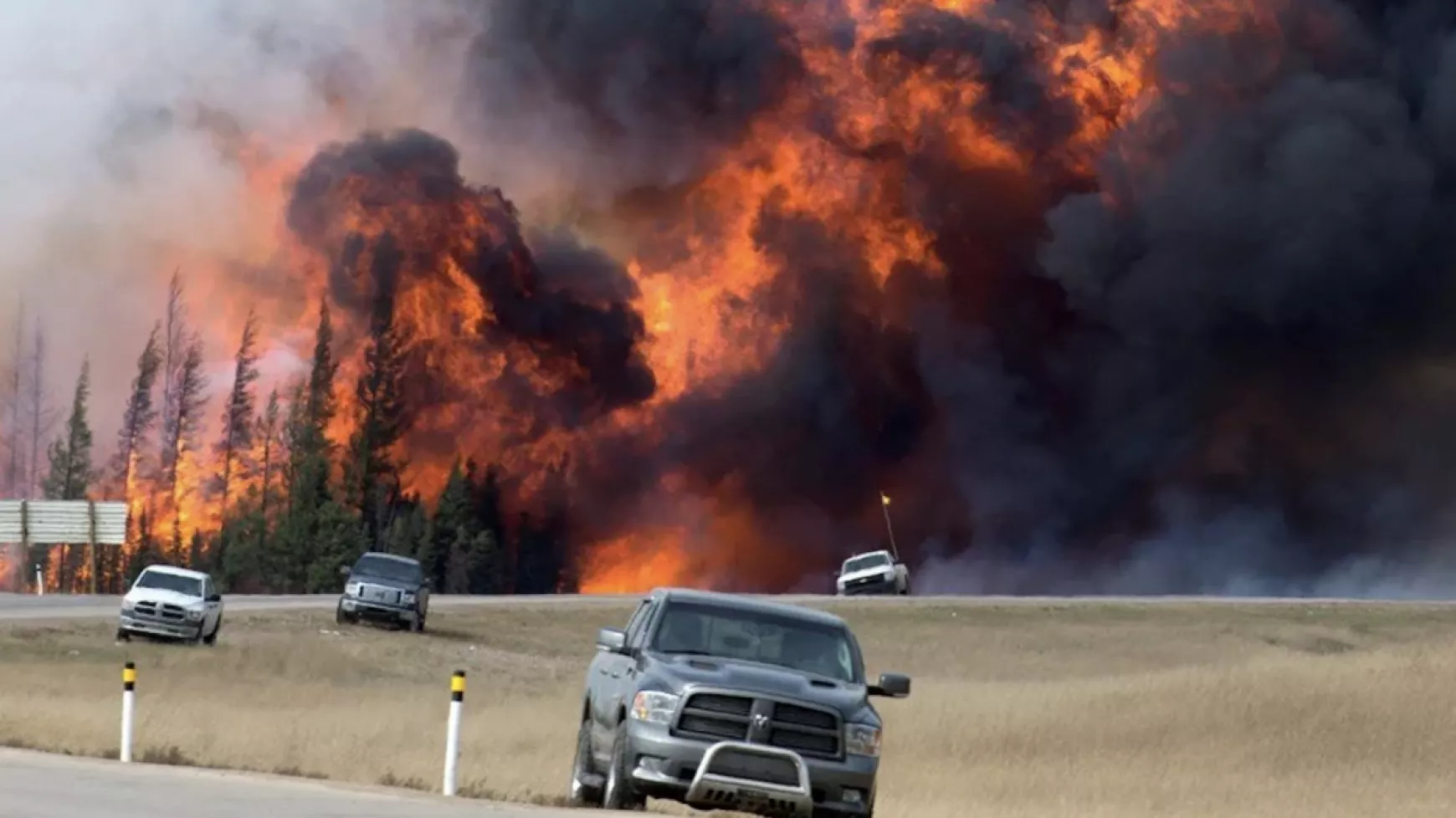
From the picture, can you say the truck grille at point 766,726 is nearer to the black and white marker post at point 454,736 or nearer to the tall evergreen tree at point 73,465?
the black and white marker post at point 454,736

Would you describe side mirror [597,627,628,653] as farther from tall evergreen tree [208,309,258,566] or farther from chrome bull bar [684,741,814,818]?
tall evergreen tree [208,309,258,566]

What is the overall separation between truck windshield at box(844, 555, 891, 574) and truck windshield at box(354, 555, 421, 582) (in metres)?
26.9

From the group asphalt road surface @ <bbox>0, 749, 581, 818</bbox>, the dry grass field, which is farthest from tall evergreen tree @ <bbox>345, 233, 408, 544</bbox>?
asphalt road surface @ <bbox>0, 749, 581, 818</bbox>

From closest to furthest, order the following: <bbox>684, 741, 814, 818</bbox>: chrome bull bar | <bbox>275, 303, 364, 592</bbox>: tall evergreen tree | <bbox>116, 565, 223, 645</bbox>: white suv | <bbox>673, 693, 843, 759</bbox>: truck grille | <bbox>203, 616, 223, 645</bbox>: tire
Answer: <bbox>684, 741, 814, 818</bbox>: chrome bull bar, <bbox>673, 693, 843, 759</bbox>: truck grille, <bbox>116, 565, 223, 645</bbox>: white suv, <bbox>203, 616, 223, 645</bbox>: tire, <bbox>275, 303, 364, 592</bbox>: tall evergreen tree

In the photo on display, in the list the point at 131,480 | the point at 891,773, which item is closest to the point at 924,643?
the point at 891,773

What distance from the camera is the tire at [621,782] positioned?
59.9ft

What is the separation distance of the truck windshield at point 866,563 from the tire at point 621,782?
62.2m

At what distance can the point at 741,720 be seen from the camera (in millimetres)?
17766

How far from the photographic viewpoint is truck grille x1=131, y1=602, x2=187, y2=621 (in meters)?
47.4

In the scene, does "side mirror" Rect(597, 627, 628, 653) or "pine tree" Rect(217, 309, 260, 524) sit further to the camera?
"pine tree" Rect(217, 309, 260, 524)

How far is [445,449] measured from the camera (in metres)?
111

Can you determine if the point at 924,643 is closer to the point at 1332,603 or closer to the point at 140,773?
the point at 1332,603

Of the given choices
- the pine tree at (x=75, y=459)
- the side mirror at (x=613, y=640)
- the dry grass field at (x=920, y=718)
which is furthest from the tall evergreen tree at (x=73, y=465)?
the side mirror at (x=613, y=640)

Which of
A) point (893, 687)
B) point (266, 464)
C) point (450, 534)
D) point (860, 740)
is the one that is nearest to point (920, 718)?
point (893, 687)
